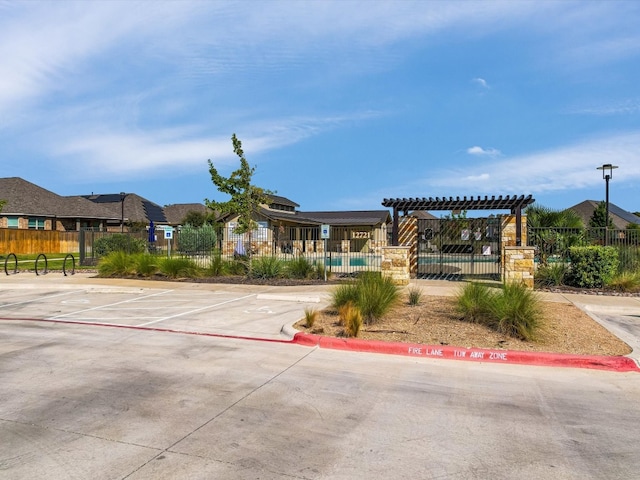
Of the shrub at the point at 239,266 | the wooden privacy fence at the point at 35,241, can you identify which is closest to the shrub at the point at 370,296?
the shrub at the point at 239,266

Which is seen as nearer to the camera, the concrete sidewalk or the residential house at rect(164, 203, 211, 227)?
the concrete sidewalk

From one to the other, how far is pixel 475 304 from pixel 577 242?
1170 centimetres

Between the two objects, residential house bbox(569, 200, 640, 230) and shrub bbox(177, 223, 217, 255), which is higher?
residential house bbox(569, 200, 640, 230)

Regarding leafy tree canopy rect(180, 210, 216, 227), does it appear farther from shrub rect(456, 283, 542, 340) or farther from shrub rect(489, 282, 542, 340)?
shrub rect(489, 282, 542, 340)

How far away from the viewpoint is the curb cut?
7211mm

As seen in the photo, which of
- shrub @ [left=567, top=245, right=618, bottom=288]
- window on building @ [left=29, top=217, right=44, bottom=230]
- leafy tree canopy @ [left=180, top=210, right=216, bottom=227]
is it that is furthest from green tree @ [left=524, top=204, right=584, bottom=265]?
window on building @ [left=29, top=217, right=44, bottom=230]

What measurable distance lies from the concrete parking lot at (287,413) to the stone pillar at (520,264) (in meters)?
8.49

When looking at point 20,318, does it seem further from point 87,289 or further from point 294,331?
point 294,331

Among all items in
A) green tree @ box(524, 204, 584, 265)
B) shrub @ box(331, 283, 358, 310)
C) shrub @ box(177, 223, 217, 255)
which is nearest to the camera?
shrub @ box(331, 283, 358, 310)

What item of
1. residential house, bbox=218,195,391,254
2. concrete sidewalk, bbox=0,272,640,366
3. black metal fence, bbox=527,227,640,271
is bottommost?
concrete sidewalk, bbox=0,272,640,366

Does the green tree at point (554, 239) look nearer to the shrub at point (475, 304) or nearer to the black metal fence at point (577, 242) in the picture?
Answer: the black metal fence at point (577, 242)

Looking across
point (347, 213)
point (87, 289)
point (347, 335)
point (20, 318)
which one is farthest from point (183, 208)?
point (347, 335)

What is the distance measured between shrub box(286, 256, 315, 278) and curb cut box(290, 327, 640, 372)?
10.4 meters

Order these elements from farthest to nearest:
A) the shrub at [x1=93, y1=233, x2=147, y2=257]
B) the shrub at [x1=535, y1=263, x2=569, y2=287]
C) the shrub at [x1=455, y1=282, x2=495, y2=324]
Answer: the shrub at [x1=93, y1=233, x2=147, y2=257] → the shrub at [x1=535, y1=263, x2=569, y2=287] → the shrub at [x1=455, y1=282, x2=495, y2=324]
